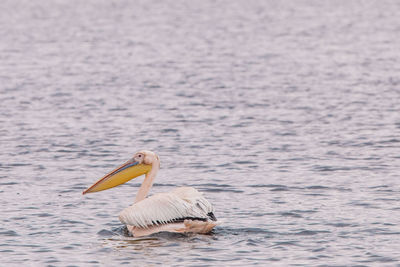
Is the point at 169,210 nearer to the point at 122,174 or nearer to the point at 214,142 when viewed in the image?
the point at 122,174

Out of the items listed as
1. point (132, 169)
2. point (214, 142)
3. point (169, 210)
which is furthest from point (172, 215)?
point (214, 142)

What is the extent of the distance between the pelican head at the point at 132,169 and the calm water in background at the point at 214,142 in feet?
1.72

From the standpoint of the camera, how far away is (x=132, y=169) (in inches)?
591

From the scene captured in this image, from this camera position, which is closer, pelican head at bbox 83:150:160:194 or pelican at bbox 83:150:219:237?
pelican at bbox 83:150:219:237

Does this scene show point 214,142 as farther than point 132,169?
Yes

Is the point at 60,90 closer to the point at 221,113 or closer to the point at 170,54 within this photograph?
the point at 221,113

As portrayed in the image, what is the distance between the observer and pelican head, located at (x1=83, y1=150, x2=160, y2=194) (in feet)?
49.0

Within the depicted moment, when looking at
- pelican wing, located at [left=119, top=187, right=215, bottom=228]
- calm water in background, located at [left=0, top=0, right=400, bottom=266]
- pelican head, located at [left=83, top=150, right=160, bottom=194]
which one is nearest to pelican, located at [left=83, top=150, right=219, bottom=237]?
pelican wing, located at [left=119, top=187, right=215, bottom=228]

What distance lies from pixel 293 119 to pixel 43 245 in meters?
11.4

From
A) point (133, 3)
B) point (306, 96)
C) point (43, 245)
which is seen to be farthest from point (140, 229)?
point (133, 3)

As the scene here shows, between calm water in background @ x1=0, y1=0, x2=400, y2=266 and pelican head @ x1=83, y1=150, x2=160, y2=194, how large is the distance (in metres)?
0.52

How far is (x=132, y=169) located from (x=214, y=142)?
244 inches

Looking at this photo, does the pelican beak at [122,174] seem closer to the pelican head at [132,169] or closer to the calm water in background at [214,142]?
the pelican head at [132,169]

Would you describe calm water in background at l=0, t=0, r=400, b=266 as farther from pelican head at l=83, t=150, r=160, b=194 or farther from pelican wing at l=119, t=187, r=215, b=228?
pelican head at l=83, t=150, r=160, b=194
